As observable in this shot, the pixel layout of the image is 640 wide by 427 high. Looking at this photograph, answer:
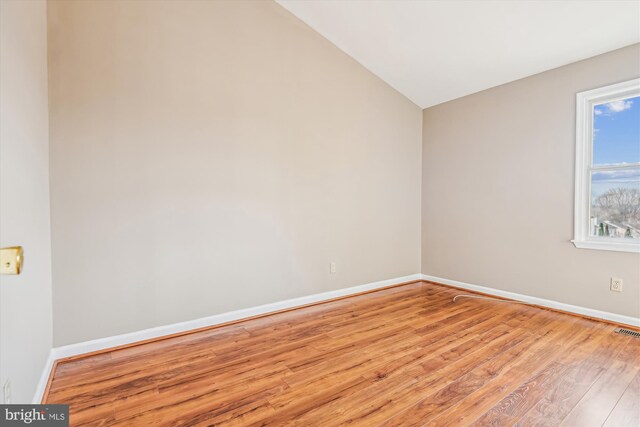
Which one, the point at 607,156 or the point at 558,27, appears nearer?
the point at 558,27

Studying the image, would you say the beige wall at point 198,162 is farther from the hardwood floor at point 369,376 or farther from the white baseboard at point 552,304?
the white baseboard at point 552,304

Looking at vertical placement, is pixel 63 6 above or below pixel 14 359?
above

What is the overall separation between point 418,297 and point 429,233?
111 centimetres

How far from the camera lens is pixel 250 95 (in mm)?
2896

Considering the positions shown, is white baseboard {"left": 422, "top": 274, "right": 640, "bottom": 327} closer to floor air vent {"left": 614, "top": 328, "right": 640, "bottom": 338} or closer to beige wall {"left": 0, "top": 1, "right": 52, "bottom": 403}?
floor air vent {"left": 614, "top": 328, "right": 640, "bottom": 338}

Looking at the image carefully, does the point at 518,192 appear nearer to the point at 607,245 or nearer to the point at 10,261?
the point at 607,245

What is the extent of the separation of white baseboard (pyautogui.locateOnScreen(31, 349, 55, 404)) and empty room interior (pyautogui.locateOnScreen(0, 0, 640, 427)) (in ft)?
0.10

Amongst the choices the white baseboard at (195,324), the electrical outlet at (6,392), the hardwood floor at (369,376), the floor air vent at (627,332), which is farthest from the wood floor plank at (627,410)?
the electrical outlet at (6,392)

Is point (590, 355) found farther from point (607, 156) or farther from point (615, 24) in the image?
point (615, 24)

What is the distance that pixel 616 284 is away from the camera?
274 centimetres

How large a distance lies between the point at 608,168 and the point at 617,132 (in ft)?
1.12

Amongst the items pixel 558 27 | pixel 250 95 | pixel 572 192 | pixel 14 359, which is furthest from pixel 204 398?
pixel 558 27

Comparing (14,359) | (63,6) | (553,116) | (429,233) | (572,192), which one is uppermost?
(63,6)

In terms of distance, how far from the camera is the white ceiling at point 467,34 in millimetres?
2463
